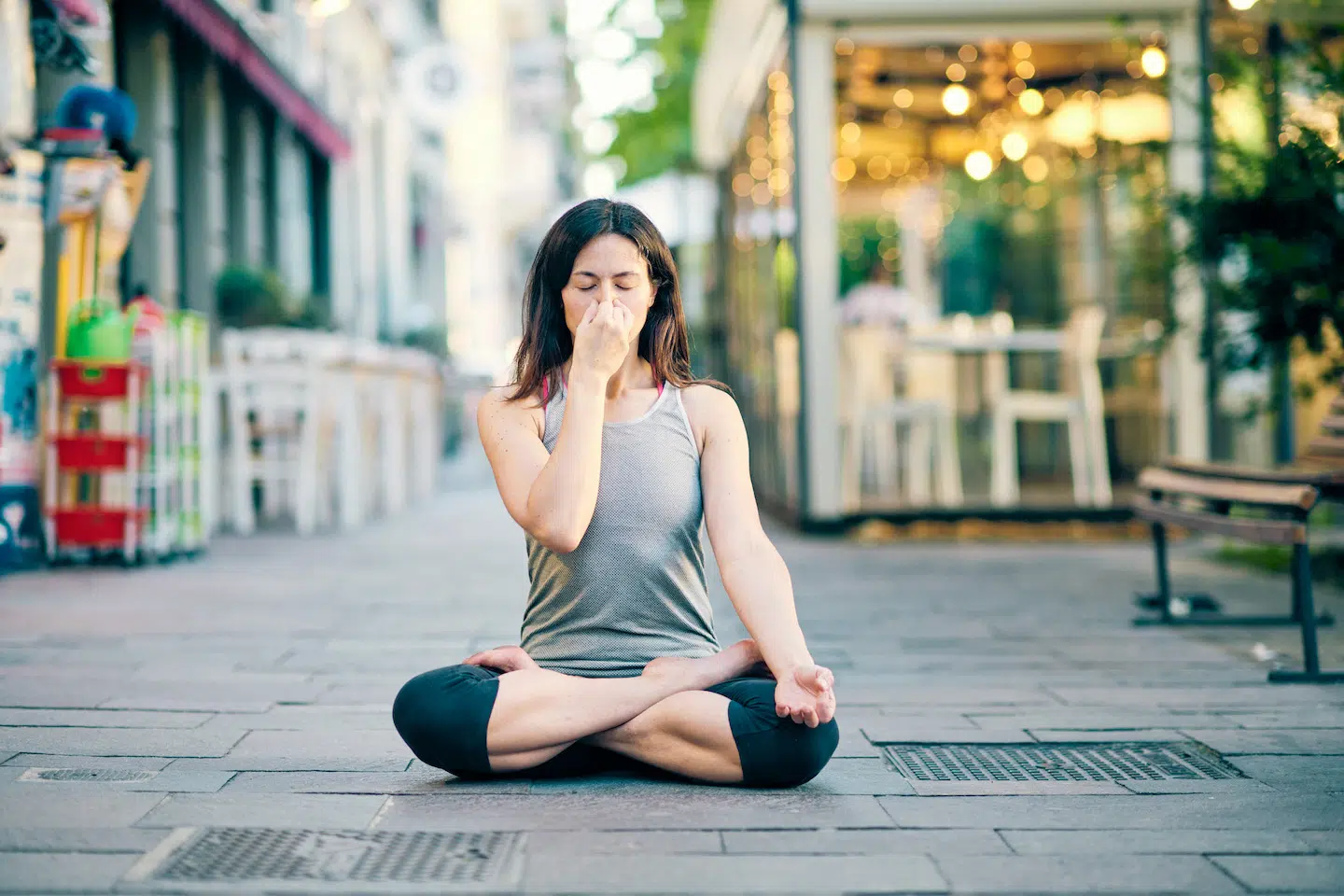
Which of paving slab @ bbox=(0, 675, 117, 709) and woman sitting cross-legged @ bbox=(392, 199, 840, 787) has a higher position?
woman sitting cross-legged @ bbox=(392, 199, 840, 787)

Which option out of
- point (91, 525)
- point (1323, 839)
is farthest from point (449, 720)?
point (91, 525)

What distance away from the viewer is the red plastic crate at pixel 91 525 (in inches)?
250

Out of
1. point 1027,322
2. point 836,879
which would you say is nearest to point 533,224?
point 1027,322

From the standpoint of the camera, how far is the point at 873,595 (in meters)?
5.89

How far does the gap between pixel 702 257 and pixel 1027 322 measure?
4.24 m

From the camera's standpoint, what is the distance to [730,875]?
2.22 m

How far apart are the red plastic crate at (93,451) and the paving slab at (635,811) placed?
4.02 m

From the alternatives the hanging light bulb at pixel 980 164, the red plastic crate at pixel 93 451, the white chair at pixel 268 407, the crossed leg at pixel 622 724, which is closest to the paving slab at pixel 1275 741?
the crossed leg at pixel 622 724

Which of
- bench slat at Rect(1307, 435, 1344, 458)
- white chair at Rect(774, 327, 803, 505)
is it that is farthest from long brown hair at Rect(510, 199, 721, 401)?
white chair at Rect(774, 327, 803, 505)

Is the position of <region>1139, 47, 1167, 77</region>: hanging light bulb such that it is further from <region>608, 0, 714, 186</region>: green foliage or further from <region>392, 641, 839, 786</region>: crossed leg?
<region>608, 0, 714, 186</region>: green foliage

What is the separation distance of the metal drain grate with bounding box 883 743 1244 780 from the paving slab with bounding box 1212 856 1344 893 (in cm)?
56

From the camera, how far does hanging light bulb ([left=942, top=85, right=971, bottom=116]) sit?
11.7 metres

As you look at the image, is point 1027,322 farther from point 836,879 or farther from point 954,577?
point 836,879

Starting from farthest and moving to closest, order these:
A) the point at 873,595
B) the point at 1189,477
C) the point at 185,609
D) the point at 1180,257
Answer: the point at 1180,257, the point at 873,595, the point at 185,609, the point at 1189,477
